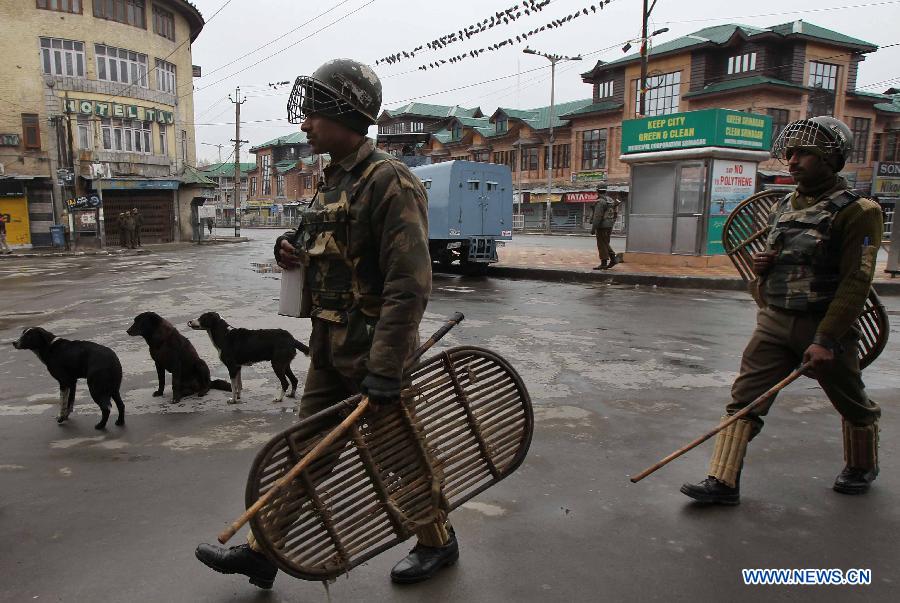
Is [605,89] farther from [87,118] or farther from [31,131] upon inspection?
[31,131]

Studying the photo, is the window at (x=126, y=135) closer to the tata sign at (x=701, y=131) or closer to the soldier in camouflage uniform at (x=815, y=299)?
the tata sign at (x=701, y=131)

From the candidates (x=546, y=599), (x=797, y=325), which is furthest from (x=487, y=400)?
(x=797, y=325)

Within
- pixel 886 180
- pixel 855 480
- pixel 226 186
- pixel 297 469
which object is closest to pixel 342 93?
pixel 297 469

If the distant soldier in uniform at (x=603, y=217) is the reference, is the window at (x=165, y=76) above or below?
above

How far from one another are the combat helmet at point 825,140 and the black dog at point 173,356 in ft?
14.5

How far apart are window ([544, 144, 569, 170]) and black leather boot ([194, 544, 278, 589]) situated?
44.6 meters

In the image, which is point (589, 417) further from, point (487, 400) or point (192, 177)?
point (192, 177)

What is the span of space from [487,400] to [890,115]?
1840 inches

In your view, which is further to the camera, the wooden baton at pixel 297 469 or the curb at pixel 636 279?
the curb at pixel 636 279

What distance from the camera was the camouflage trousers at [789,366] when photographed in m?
3.05

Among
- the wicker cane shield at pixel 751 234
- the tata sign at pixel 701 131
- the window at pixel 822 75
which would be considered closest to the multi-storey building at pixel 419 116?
the window at pixel 822 75

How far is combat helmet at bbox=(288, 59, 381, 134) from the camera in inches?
93.7

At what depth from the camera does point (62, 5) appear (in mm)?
27922

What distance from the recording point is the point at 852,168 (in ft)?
125
